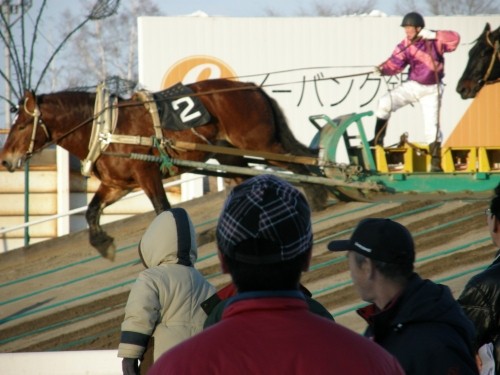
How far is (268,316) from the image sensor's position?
1791 millimetres

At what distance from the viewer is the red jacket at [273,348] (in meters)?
1.70

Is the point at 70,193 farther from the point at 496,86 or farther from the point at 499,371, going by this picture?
the point at 499,371

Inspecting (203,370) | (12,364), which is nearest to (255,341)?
(203,370)

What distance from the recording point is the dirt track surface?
883cm

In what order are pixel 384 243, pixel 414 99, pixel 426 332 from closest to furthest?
1. pixel 426 332
2. pixel 384 243
3. pixel 414 99

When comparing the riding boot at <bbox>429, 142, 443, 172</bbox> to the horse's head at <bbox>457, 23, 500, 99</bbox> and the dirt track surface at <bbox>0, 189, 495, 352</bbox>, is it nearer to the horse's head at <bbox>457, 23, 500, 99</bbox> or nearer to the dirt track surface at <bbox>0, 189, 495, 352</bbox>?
the dirt track surface at <bbox>0, 189, 495, 352</bbox>

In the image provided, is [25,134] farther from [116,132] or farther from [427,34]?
[427,34]

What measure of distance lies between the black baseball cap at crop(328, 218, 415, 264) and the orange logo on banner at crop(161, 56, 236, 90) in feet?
41.3

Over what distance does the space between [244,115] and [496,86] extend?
6476 mm

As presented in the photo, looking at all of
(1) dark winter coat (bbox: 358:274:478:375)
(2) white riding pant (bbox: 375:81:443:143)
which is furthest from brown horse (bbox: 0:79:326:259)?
(1) dark winter coat (bbox: 358:274:478:375)

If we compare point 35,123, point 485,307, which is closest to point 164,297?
point 485,307

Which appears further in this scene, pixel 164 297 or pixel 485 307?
pixel 164 297

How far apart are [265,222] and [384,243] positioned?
3.44ft

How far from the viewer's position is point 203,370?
1.68 m
